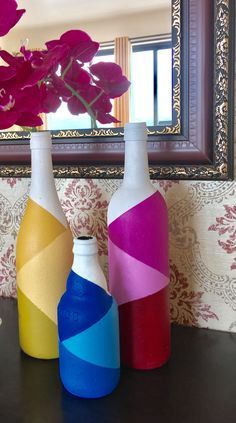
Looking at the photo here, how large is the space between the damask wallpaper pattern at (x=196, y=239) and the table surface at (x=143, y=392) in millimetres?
70

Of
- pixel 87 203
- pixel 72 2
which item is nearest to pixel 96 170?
pixel 87 203

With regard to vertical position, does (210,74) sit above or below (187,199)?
above

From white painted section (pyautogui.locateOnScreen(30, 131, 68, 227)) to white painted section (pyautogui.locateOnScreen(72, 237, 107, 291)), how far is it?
13 centimetres

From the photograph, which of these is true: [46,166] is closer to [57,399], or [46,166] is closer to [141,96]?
[141,96]

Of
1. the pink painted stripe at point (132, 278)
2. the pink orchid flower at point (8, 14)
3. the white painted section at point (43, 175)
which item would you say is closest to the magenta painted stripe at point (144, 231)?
the pink painted stripe at point (132, 278)

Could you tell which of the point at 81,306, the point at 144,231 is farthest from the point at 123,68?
the point at 81,306

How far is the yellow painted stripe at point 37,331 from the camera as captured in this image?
69 centimetres

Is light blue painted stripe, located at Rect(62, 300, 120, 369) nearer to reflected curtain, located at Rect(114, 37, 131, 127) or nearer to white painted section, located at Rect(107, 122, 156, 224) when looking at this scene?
white painted section, located at Rect(107, 122, 156, 224)

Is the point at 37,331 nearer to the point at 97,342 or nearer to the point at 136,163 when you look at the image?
the point at 97,342

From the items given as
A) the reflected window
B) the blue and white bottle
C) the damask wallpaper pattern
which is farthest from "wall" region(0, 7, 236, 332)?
the blue and white bottle

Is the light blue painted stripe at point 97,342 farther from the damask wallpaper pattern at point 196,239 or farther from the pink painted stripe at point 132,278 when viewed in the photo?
the damask wallpaper pattern at point 196,239

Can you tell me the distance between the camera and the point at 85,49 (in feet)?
2.60

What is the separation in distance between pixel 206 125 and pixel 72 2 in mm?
336

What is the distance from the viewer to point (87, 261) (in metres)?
0.58
